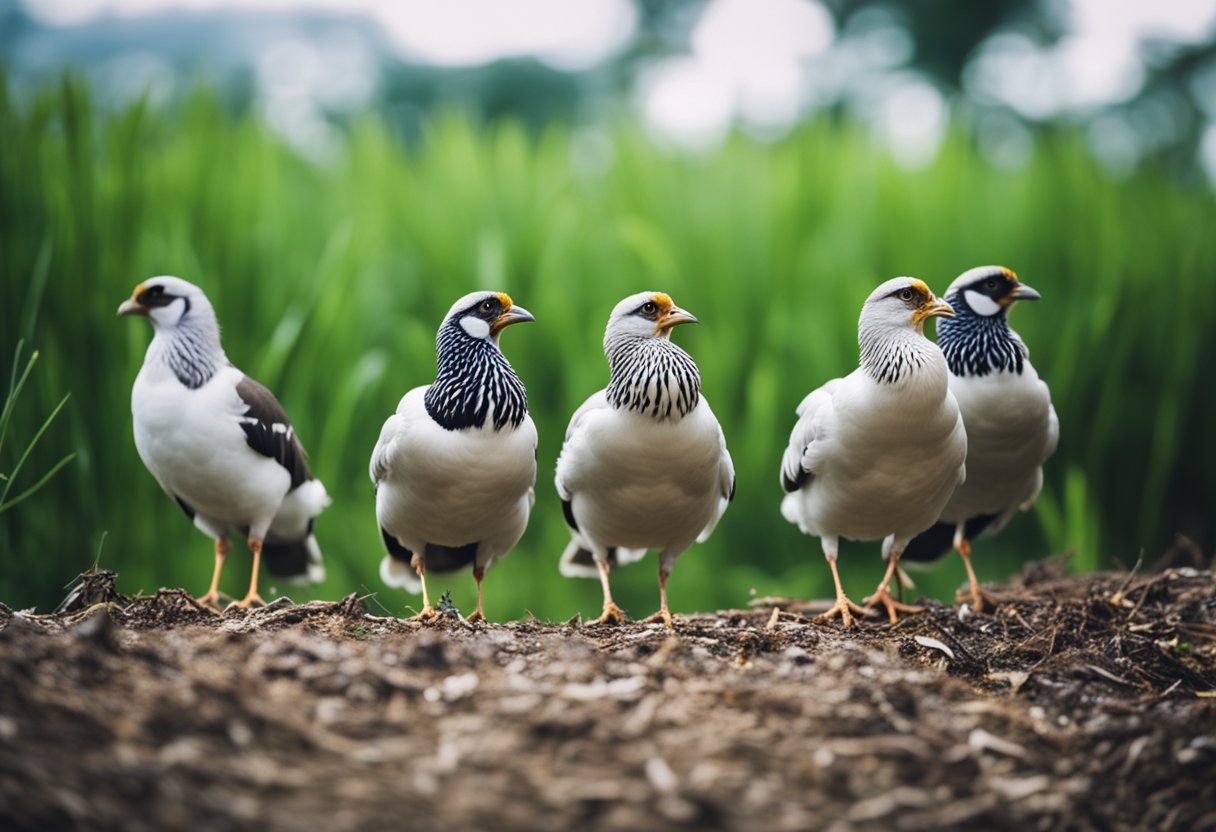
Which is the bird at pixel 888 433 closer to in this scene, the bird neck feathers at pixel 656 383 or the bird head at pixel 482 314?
the bird neck feathers at pixel 656 383

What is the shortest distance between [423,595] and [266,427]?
885mm

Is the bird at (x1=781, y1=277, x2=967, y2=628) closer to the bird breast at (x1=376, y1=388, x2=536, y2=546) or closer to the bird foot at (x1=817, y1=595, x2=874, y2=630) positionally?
the bird foot at (x1=817, y1=595, x2=874, y2=630)

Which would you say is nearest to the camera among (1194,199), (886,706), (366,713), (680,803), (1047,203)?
(680,803)

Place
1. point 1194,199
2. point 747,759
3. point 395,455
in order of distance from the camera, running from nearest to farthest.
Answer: point 747,759 → point 395,455 → point 1194,199

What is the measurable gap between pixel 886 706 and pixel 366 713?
1.15 meters

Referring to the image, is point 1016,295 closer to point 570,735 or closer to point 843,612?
point 843,612

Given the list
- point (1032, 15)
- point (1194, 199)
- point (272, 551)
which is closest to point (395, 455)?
point (272, 551)

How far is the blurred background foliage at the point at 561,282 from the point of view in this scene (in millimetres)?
4879

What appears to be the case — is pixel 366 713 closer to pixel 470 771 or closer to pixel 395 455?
pixel 470 771

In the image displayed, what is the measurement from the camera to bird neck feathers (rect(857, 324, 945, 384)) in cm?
364

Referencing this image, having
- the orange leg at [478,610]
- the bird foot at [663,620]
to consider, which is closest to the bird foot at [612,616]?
the bird foot at [663,620]

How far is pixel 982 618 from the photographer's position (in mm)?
3928

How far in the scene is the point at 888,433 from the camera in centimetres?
367

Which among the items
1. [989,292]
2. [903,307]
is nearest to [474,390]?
[903,307]
